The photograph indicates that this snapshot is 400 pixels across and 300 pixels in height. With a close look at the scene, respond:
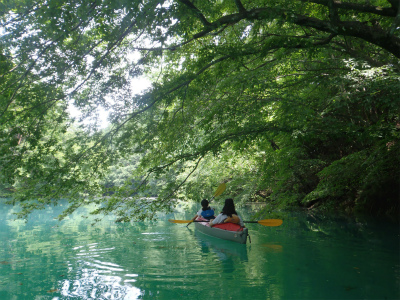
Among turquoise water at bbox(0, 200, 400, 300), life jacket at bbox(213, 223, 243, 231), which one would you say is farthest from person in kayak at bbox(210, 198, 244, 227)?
turquoise water at bbox(0, 200, 400, 300)

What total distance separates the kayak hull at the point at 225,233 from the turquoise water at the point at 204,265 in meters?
0.17

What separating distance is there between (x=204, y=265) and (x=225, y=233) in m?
2.70

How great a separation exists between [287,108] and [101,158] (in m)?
4.02

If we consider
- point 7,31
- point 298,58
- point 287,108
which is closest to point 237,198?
point 298,58

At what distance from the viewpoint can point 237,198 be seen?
1580 centimetres

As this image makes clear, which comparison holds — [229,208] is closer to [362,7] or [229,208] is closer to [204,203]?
[204,203]

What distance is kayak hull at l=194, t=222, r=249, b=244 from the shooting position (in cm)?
872

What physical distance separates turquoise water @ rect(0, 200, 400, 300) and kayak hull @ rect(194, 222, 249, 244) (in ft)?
0.55

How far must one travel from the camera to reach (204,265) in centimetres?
684

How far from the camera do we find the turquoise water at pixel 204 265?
5.06 metres

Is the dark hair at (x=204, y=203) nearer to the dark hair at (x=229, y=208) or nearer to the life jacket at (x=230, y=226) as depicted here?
the life jacket at (x=230, y=226)

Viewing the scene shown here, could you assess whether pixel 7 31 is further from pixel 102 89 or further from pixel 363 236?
pixel 363 236

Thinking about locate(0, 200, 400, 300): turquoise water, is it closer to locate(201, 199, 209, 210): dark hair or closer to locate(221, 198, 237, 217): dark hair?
locate(221, 198, 237, 217): dark hair

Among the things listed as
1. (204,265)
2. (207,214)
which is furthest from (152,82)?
(207,214)
